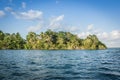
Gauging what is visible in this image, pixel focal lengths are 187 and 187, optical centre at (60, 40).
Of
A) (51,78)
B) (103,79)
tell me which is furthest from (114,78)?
(51,78)

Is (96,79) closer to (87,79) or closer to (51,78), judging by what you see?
(87,79)

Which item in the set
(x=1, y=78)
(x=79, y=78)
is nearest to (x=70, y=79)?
(x=79, y=78)

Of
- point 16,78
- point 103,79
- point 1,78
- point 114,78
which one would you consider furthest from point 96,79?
point 1,78

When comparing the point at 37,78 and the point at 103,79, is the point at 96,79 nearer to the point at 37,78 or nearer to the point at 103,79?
the point at 103,79

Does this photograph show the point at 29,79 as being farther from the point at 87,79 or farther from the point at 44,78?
the point at 87,79

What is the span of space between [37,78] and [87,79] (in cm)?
525

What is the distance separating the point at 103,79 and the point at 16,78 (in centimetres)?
921

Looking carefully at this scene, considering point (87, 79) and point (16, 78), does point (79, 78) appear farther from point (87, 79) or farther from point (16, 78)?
point (16, 78)

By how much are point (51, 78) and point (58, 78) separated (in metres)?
0.75

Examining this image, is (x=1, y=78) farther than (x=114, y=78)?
No

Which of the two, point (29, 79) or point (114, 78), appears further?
point (114, 78)

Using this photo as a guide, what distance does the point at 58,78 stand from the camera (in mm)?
20078

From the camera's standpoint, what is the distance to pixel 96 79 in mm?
19844

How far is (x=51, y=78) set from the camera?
2000 centimetres
